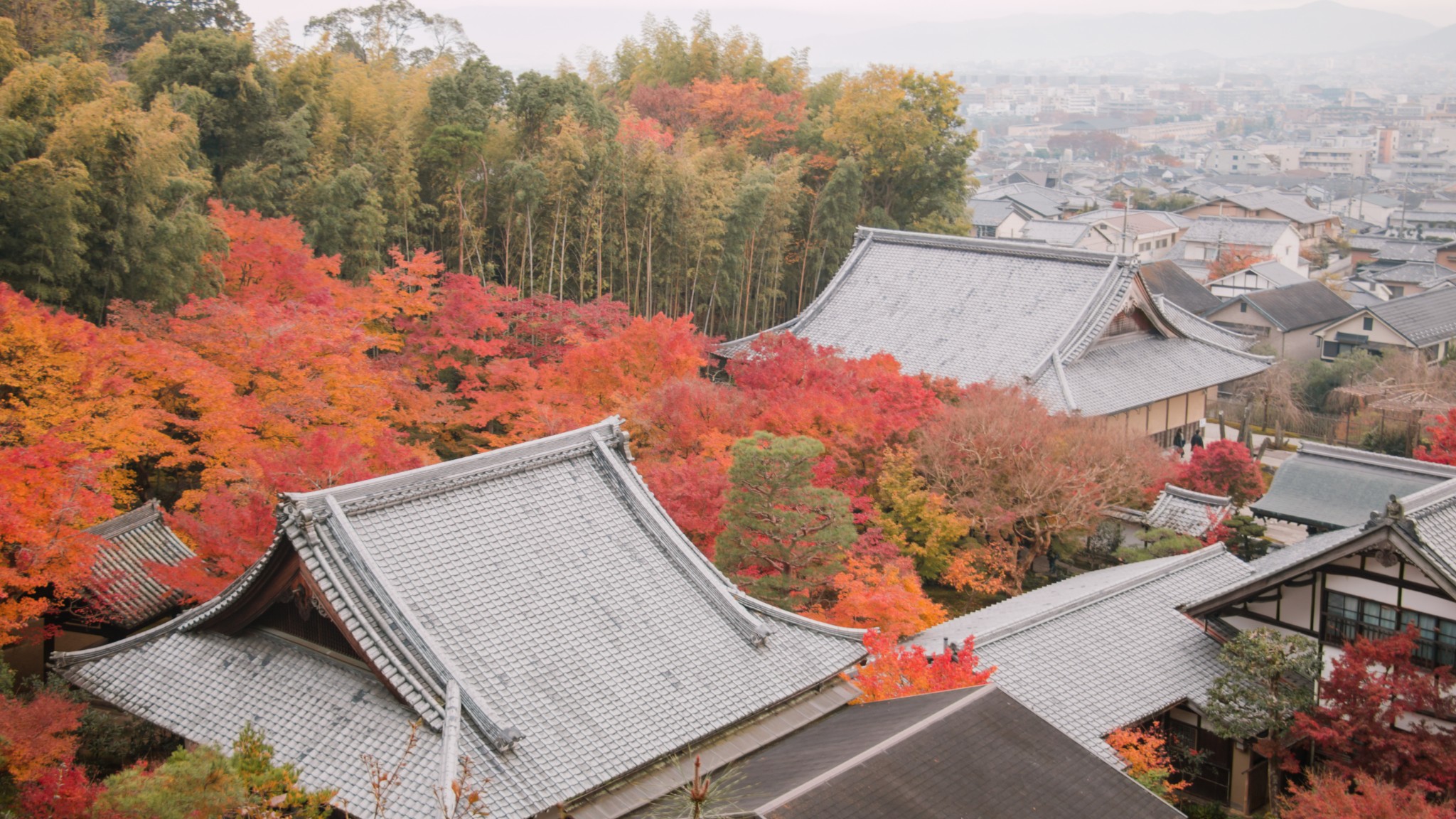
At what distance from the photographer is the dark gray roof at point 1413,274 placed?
55219 mm

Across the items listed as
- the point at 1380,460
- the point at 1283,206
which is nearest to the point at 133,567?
the point at 1380,460

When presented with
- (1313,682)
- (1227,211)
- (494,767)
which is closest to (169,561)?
(494,767)

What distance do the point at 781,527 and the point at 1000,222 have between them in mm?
57713

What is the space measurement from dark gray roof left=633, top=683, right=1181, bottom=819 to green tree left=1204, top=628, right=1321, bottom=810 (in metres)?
3.92

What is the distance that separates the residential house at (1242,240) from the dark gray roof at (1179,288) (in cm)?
1396

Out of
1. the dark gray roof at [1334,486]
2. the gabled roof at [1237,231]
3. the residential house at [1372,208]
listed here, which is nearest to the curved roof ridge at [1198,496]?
the dark gray roof at [1334,486]

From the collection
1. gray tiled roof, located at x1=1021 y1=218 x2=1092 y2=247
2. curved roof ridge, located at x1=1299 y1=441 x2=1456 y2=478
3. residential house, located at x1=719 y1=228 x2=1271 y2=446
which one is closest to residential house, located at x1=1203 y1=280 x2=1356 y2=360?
residential house, located at x1=719 y1=228 x2=1271 y2=446

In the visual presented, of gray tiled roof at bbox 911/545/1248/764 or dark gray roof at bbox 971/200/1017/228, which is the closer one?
gray tiled roof at bbox 911/545/1248/764

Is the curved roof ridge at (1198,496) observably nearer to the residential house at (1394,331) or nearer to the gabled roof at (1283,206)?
the residential house at (1394,331)

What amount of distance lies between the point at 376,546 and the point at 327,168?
17759 millimetres

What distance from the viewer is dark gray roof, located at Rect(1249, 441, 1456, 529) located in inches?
759

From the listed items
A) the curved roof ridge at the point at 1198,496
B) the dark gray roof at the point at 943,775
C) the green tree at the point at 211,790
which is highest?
the green tree at the point at 211,790

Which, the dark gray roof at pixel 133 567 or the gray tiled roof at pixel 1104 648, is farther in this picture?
the dark gray roof at pixel 133 567

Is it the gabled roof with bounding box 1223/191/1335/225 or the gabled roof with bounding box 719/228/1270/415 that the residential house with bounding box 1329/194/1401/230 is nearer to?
A: the gabled roof with bounding box 1223/191/1335/225
